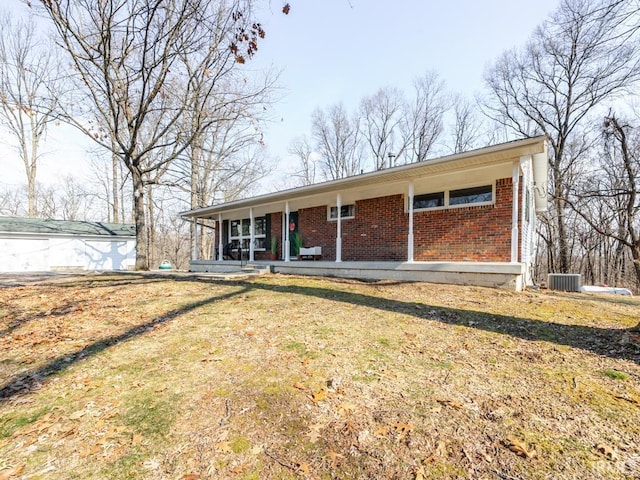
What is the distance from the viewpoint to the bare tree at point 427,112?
26.8 metres

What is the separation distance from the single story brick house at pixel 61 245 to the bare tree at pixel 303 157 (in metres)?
15.8

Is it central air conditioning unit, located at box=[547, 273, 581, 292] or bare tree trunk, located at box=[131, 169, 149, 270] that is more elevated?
bare tree trunk, located at box=[131, 169, 149, 270]

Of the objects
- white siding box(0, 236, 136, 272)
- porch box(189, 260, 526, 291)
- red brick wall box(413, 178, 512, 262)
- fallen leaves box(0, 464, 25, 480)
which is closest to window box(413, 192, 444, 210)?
red brick wall box(413, 178, 512, 262)

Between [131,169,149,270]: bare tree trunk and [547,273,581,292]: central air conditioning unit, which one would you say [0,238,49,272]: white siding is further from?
[547,273,581,292]: central air conditioning unit

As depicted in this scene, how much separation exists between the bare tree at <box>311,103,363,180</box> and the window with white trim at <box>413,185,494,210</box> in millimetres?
20123

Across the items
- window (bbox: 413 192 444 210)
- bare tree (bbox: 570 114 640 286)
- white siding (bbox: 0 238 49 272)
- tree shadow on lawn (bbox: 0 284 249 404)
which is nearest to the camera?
tree shadow on lawn (bbox: 0 284 249 404)

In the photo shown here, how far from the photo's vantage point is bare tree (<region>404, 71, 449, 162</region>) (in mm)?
26828

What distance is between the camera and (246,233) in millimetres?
15281

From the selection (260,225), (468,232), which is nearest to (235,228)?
(260,225)

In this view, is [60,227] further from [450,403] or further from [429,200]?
[450,403]

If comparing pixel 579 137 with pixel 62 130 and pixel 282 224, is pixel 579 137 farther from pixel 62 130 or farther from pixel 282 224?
pixel 62 130

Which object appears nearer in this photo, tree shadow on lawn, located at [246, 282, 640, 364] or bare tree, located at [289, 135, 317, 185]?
tree shadow on lawn, located at [246, 282, 640, 364]

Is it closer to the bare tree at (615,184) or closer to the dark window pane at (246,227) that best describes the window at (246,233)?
the dark window pane at (246,227)

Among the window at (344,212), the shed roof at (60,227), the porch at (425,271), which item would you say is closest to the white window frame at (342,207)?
the window at (344,212)
